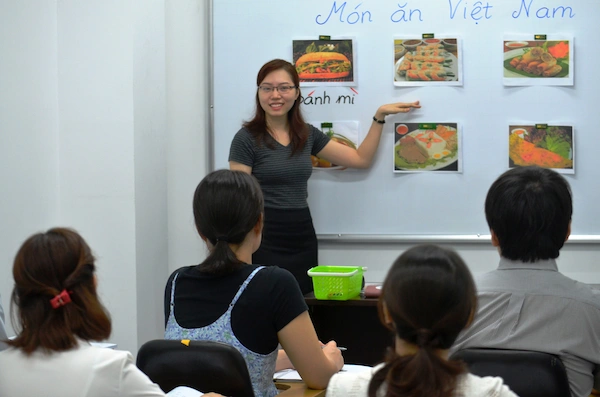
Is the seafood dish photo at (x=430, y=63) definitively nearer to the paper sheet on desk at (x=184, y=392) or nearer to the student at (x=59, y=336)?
the paper sheet on desk at (x=184, y=392)

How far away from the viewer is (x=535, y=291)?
1.77m

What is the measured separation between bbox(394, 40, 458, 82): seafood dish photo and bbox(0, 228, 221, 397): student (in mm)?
2203

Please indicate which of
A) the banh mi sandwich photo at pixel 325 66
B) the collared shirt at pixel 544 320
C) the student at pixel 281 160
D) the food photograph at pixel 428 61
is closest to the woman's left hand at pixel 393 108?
the student at pixel 281 160

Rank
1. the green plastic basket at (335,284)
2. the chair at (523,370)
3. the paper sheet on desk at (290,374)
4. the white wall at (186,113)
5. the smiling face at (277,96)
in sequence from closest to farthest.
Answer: the chair at (523,370), the paper sheet on desk at (290,374), the green plastic basket at (335,284), the smiling face at (277,96), the white wall at (186,113)

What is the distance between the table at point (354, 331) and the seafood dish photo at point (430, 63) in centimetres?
111

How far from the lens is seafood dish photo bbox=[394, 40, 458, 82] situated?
3340 mm

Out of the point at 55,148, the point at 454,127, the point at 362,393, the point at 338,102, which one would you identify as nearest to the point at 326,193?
the point at 338,102

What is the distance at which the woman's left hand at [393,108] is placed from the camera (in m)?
3.33

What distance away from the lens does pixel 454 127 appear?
11.0 feet

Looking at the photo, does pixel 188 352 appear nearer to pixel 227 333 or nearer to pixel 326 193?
pixel 227 333

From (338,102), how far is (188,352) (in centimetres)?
198

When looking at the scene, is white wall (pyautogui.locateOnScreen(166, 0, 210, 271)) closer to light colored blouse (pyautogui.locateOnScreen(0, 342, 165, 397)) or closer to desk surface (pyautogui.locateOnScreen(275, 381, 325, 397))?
desk surface (pyautogui.locateOnScreen(275, 381, 325, 397))

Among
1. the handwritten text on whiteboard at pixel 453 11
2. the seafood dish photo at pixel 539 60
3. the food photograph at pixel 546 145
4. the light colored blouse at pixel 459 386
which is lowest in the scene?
the light colored blouse at pixel 459 386

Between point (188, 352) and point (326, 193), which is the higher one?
point (326, 193)
